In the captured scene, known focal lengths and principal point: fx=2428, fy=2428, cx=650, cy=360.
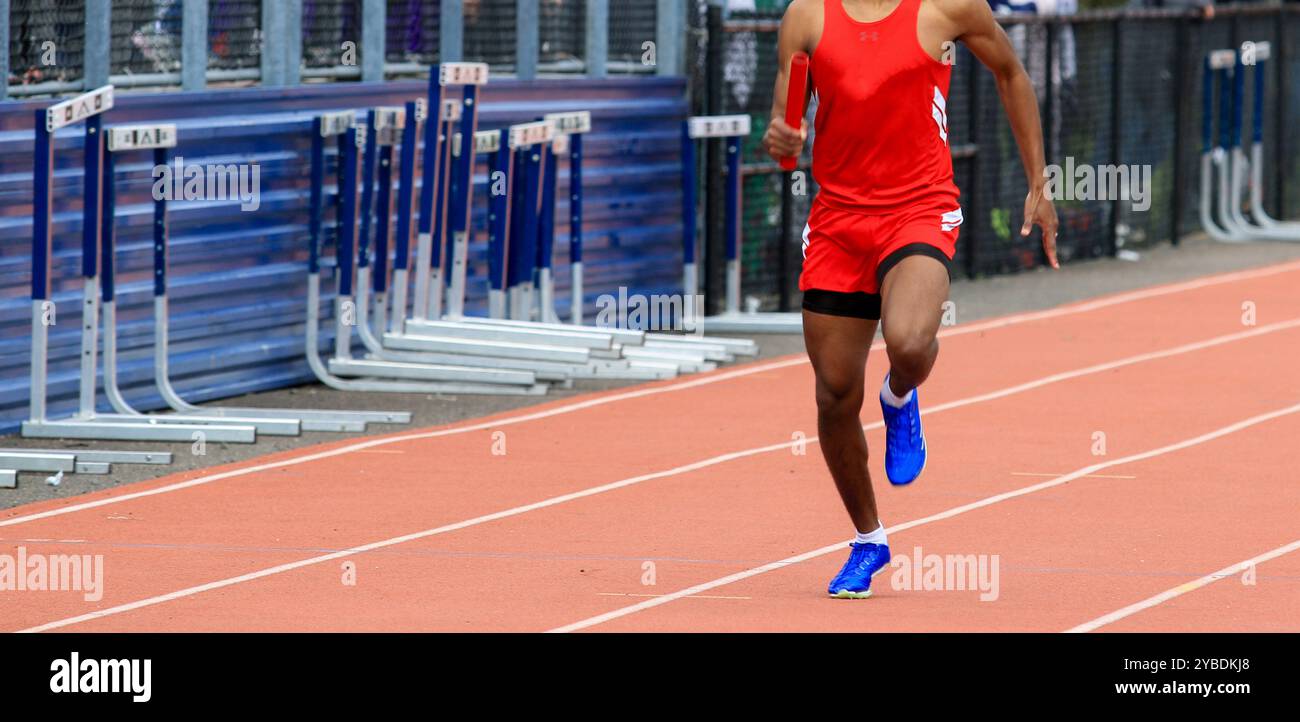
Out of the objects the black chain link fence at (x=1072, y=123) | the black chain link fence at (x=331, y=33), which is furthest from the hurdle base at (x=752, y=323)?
the black chain link fence at (x=331, y=33)

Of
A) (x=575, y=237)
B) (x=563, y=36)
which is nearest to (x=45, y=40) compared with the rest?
(x=575, y=237)

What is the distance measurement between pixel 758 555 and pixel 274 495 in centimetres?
248

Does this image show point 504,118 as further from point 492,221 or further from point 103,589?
point 103,589

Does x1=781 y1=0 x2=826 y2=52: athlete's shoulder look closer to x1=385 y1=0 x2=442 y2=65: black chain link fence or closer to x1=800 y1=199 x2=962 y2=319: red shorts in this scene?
x1=800 y1=199 x2=962 y2=319: red shorts

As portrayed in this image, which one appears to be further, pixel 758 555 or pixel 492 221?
pixel 492 221

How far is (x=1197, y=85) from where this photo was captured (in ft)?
81.7

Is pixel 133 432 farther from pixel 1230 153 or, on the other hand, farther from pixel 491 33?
pixel 1230 153

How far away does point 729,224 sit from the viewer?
57.0 feet

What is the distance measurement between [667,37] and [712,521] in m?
8.78

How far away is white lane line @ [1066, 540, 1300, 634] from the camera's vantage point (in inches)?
310

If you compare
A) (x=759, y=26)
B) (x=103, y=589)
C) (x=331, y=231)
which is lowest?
(x=103, y=589)

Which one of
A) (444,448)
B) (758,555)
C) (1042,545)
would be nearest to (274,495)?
(444,448)

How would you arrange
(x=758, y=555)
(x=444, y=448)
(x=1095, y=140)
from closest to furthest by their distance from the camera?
1. (x=758, y=555)
2. (x=444, y=448)
3. (x=1095, y=140)

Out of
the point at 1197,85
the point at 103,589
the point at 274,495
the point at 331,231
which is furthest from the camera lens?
the point at 1197,85
